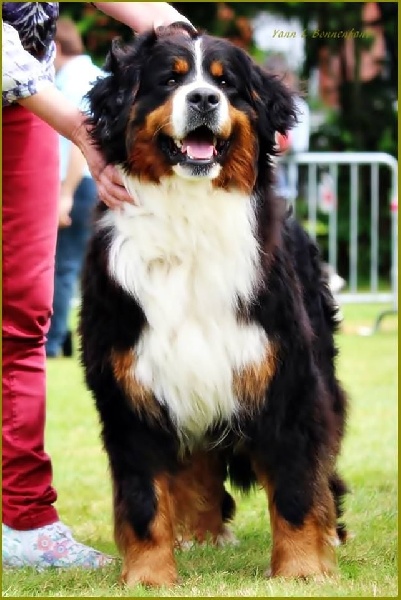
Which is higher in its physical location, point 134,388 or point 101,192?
point 101,192

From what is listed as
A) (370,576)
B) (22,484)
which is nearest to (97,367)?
(22,484)

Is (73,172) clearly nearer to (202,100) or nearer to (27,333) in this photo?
(27,333)

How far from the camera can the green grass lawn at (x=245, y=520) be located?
11.7 ft

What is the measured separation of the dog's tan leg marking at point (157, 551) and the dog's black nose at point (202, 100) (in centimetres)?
115

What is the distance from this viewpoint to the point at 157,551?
11.9ft

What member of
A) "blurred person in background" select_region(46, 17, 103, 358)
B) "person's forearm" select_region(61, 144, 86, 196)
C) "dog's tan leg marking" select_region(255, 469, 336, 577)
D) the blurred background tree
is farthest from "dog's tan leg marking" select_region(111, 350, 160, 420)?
the blurred background tree

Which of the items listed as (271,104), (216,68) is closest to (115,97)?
(216,68)

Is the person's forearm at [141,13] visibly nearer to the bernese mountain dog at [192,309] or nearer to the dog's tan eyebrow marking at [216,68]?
the bernese mountain dog at [192,309]

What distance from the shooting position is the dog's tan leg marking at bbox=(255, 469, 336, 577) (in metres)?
3.66

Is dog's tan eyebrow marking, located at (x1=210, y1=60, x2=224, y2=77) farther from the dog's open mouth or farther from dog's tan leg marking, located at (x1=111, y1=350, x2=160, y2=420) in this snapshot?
dog's tan leg marking, located at (x1=111, y1=350, x2=160, y2=420)

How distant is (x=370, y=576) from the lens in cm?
366

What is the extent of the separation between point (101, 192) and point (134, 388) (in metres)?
0.62

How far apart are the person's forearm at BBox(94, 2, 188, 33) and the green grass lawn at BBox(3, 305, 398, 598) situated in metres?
1.66

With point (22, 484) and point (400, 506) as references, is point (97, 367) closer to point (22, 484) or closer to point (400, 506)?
point (22, 484)
